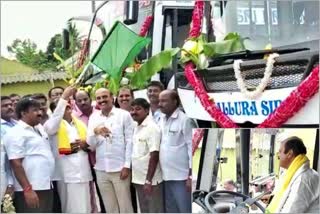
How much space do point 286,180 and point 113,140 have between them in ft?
2.56

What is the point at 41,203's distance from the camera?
3.05 m

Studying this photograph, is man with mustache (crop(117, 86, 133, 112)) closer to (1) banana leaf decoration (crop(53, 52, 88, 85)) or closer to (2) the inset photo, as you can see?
(1) banana leaf decoration (crop(53, 52, 88, 85))

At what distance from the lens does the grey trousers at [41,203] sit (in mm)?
3027

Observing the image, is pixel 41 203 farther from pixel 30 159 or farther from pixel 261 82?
pixel 261 82

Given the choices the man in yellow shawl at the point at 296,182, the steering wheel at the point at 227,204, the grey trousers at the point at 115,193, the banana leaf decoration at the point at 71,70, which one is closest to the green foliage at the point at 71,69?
the banana leaf decoration at the point at 71,70

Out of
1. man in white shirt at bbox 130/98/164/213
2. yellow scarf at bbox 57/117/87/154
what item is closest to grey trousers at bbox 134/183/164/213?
man in white shirt at bbox 130/98/164/213

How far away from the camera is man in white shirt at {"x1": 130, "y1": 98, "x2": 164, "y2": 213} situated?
3.07 m

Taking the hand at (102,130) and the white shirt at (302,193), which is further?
the hand at (102,130)

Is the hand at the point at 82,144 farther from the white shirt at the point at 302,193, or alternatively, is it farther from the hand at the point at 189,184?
the white shirt at the point at 302,193

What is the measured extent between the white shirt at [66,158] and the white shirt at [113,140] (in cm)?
7

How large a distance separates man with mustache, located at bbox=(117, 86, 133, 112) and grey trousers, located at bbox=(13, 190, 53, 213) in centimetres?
49

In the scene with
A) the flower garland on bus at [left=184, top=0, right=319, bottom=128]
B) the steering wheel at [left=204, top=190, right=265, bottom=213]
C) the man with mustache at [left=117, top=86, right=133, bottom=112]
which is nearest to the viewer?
the flower garland on bus at [left=184, top=0, right=319, bottom=128]

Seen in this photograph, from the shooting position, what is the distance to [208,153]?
9.52 feet

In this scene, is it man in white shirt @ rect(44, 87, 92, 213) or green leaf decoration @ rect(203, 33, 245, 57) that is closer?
green leaf decoration @ rect(203, 33, 245, 57)
